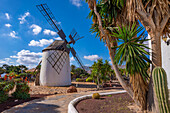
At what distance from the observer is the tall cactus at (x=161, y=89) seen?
4.32 m

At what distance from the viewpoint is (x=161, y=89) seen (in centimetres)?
443

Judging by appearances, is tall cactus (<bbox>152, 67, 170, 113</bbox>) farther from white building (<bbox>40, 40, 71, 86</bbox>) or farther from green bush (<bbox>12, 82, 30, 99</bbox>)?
white building (<bbox>40, 40, 71, 86</bbox>)

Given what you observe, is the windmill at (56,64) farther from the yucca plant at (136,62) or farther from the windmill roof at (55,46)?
the yucca plant at (136,62)

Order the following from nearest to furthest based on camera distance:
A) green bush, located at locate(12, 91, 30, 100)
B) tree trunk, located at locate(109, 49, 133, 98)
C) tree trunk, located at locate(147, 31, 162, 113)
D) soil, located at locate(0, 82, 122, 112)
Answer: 1. tree trunk, located at locate(147, 31, 162, 113)
2. tree trunk, located at locate(109, 49, 133, 98)
3. soil, located at locate(0, 82, 122, 112)
4. green bush, located at locate(12, 91, 30, 100)

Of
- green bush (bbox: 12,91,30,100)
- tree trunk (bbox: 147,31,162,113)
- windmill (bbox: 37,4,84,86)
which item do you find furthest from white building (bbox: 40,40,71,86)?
tree trunk (bbox: 147,31,162,113)

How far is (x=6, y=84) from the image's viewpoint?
31.8 feet

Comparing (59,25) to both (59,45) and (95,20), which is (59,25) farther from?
Result: (95,20)

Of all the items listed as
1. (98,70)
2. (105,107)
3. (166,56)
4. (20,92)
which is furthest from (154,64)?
(98,70)

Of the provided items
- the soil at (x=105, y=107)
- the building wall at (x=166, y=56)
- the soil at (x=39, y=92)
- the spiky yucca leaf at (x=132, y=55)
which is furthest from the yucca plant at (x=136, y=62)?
the soil at (x=39, y=92)

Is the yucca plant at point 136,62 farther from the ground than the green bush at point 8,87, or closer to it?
farther from the ground

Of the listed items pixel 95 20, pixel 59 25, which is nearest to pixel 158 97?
pixel 95 20

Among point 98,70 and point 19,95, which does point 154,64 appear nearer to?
point 19,95

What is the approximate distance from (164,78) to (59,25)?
22639 mm

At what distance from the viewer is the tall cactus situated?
4324mm
